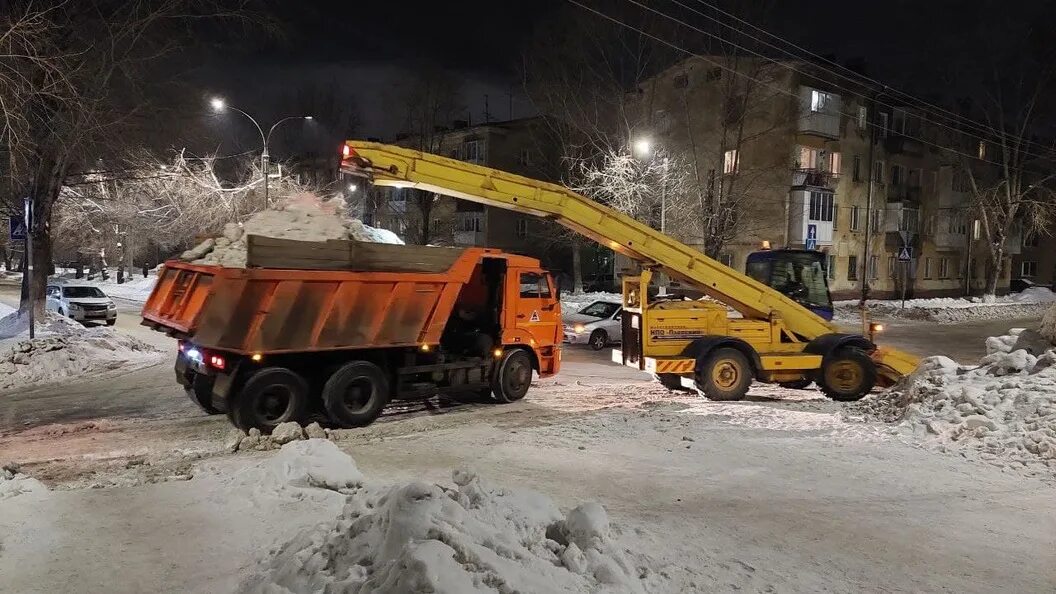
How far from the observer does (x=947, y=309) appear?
31.4 m

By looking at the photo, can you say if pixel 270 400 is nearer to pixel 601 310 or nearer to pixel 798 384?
pixel 798 384

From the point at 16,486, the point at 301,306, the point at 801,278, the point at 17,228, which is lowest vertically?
the point at 16,486

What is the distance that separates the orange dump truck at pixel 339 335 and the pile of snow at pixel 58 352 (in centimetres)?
432

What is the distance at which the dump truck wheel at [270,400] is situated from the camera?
8.48m

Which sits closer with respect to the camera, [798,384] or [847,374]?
[847,374]

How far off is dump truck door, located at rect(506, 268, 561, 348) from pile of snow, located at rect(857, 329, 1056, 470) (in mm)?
4947

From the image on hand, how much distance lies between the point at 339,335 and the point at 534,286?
12.1ft

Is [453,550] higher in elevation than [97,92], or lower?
lower

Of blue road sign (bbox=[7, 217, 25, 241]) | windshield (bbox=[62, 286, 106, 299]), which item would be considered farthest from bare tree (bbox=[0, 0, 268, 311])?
windshield (bbox=[62, 286, 106, 299])

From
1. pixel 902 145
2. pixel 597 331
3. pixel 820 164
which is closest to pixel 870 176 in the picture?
pixel 820 164

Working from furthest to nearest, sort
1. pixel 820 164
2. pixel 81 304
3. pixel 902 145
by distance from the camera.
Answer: pixel 902 145 < pixel 820 164 < pixel 81 304

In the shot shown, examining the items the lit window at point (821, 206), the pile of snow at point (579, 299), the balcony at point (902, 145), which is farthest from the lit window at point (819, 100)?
the pile of snow at point (579, 299)

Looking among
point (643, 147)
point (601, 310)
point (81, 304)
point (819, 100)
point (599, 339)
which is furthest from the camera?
point (819, 100)

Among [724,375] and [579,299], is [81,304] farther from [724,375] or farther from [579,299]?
[724,375]
